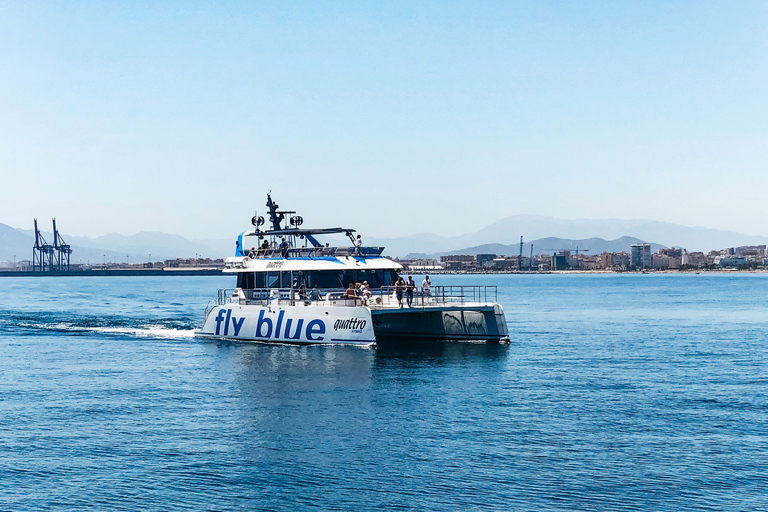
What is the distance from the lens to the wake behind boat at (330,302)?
34.8 metres

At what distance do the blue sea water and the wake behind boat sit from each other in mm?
1138

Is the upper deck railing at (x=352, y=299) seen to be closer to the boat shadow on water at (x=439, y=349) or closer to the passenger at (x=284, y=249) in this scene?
the passenger at (x=284, y=249)

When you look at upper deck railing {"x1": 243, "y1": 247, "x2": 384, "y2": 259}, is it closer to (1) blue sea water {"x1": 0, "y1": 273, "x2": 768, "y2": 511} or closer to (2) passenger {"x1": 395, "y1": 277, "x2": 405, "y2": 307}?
(2) passenger {"x1": 395, "y1": 277, "x2": 405, "y2": 307}

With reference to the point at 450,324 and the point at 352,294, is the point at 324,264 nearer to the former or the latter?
the point at 352,294

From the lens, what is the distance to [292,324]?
36.1 meters

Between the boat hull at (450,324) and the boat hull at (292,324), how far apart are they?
1.40 m

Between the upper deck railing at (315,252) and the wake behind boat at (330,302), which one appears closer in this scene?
the wake behind boat at (330,302)

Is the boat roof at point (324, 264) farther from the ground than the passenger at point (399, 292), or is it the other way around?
the boat roof at point (324, 264)

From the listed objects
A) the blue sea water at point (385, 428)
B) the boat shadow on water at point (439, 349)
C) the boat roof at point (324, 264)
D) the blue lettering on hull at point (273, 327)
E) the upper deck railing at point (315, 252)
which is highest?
the upper deck railing at point (315, 252)

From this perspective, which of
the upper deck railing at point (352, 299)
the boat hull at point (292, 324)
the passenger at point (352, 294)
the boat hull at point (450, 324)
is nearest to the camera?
the boat hull at point (292, 324)

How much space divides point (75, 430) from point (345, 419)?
6.52 m

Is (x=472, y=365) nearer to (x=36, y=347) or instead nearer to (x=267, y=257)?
(x=267, y=257)

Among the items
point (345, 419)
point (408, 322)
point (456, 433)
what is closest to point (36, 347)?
point (408, 322)

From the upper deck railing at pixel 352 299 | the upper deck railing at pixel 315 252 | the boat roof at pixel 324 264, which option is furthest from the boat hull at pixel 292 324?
the upper deck railing at pixel 315 252
